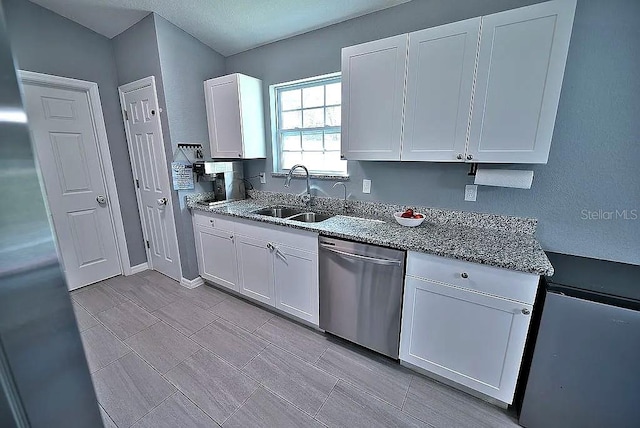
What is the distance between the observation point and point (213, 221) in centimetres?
257

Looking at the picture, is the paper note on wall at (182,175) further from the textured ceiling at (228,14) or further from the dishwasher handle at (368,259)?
the dishwasher handle at (368,259)

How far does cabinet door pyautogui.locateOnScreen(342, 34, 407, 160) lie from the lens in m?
1.71

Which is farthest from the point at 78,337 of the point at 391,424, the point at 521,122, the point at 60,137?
the point at 60,137

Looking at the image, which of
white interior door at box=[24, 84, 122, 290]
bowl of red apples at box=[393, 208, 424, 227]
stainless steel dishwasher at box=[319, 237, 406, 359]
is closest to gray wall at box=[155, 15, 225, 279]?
white interior door at box=[24, 84, 122, 290]

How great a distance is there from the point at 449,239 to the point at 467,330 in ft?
1.73

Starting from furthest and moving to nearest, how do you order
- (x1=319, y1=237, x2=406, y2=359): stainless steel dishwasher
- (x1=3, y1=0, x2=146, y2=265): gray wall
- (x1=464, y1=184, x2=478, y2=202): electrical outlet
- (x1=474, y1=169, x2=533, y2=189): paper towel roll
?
(x1=3, y1=0, x2=146, y2=265): gray wall, (x1=464, y1=184, x2=478, y2=202): electrical outlet, (x1=319, y1=237, x2=406, y2=359): stainless steel dishwasher, (x1=474, y1=169, x2=533, y2=189): paper towel roll

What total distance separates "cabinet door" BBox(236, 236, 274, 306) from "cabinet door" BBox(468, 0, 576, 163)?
68.7 inches

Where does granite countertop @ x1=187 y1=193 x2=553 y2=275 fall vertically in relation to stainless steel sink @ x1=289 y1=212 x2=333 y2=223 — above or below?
above

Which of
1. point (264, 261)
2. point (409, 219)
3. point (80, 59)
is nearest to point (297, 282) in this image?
point (264, 261)

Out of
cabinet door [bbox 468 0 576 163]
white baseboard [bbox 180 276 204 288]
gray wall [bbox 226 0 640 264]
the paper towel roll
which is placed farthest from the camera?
white baseboard [bbox 180 276 204 288]

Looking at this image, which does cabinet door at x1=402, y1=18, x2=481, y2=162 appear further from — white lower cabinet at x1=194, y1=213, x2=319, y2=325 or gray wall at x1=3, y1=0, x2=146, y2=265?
gray wall at x1=3, y1=0, x2=146, y2=265

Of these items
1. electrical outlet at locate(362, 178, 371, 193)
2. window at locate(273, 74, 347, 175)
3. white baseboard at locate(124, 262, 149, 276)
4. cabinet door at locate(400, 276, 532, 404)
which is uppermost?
window at locate(273, 74, 347, 175)

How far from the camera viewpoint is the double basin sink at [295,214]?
8.12 ft

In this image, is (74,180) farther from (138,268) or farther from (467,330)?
(467,330)
